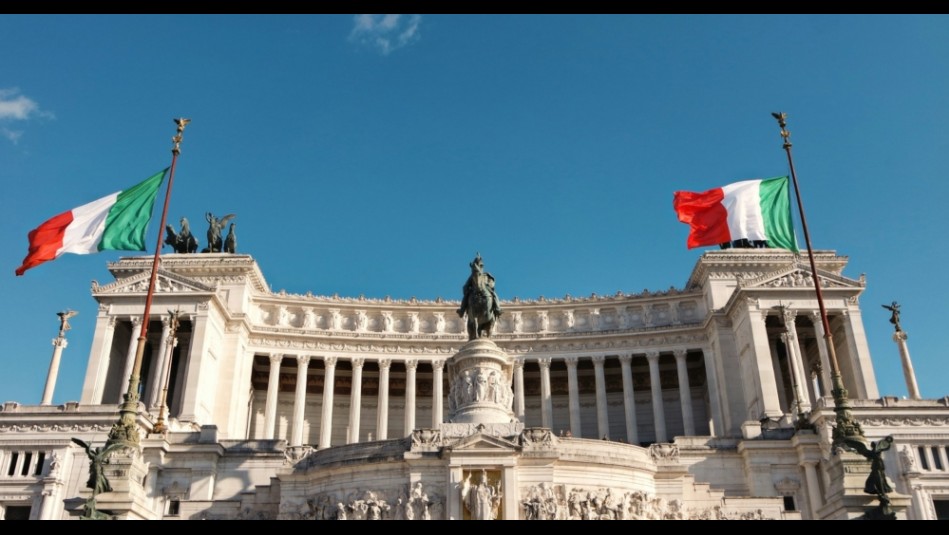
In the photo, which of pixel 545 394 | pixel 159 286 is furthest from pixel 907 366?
pixel 159 286

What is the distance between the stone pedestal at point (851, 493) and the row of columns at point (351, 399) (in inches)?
1879

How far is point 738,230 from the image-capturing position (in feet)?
141

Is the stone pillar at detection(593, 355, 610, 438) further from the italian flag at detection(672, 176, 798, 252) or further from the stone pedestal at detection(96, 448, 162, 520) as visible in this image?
the stone pedestal at detection(96, 448, 162, 520)

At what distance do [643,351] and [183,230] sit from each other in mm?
46519

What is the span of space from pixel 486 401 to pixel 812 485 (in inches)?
823

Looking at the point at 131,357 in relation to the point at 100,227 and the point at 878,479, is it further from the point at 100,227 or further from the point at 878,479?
the point at 878,479

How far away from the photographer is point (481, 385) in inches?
1592

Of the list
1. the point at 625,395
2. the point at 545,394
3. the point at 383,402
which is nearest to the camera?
the point at 625,395

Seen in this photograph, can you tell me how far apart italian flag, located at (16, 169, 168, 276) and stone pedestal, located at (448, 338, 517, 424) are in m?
17.6

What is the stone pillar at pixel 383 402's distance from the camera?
240 ft

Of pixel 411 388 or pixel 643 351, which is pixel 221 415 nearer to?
pixel 411 388

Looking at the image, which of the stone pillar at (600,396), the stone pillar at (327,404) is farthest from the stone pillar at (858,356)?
the stone pillar at (327,404)

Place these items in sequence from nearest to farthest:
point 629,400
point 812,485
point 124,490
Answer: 1. point 124,490
2. point 812,485
3. point 629,400
